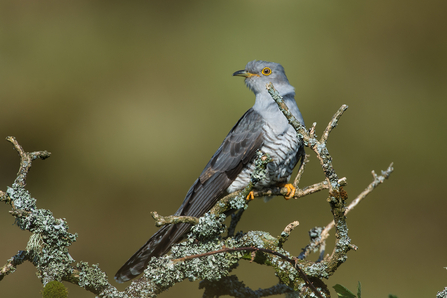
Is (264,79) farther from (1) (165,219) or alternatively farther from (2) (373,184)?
(1) (165,219)

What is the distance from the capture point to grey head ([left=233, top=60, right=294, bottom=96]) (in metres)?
1.58

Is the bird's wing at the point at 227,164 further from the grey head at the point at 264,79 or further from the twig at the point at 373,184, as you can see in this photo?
the twig at the point at 373,184

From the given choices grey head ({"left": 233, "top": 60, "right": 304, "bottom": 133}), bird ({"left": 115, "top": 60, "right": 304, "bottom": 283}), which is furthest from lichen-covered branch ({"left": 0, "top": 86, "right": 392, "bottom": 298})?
grey head ({"left": 233, "top": 60, "right": 304, "bottom": 133})

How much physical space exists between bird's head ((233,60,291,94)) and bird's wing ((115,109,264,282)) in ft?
0.59

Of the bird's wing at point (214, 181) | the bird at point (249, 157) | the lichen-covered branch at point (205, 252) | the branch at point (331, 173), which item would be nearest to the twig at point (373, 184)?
the lichen-covered branch at point (205, 252)

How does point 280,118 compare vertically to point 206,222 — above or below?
above

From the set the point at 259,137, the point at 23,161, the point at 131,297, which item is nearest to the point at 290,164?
the point at 259,137

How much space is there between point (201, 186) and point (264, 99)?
18.6 inches

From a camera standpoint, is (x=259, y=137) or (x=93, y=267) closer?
(x=93, y=267)

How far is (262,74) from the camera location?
160cm

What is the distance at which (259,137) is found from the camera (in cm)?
137

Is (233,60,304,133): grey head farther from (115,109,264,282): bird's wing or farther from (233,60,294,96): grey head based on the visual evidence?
(115,109,264,282): bird's wing

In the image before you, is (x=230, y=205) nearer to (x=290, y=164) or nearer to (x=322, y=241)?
(x=322, y=241)

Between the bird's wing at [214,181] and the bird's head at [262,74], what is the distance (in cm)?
18
